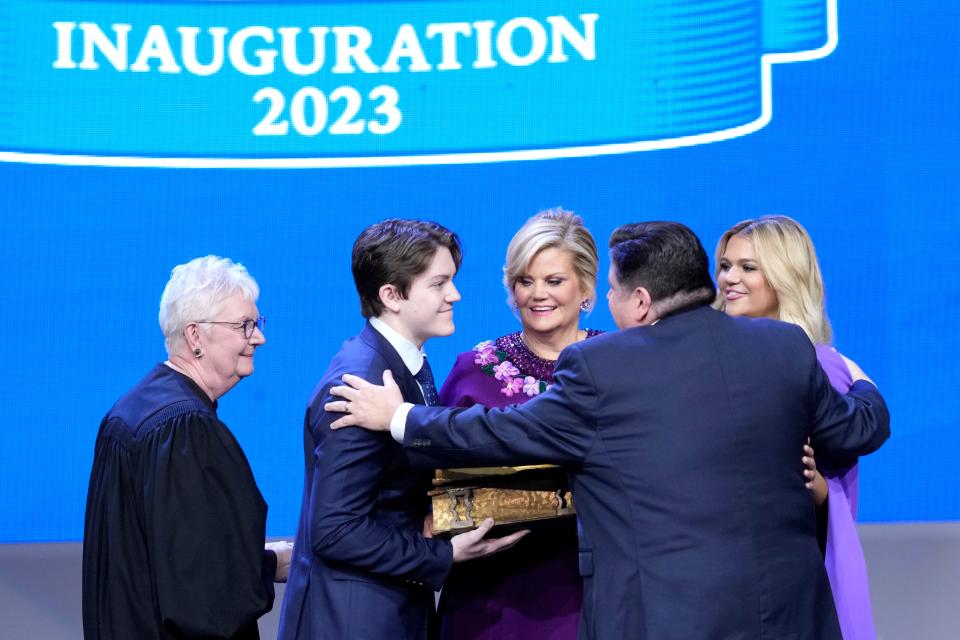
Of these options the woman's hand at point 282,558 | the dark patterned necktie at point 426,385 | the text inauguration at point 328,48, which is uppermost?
the text inauguration at point 328,48

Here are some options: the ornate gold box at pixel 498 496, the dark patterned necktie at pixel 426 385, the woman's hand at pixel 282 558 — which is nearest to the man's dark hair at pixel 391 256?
the dark patterned necktie at pixel 426 385

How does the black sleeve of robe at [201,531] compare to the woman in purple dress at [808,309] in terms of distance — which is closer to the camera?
the black sleeve of robe at [201,531]

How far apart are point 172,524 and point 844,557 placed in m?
1.37

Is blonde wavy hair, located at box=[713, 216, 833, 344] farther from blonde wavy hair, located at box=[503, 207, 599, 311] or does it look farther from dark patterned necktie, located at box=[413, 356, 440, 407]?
dark patterned necktie, located at box=[413, 356, 440, 407]

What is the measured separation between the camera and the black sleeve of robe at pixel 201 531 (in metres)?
1.99

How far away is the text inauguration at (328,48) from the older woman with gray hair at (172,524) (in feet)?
5.88

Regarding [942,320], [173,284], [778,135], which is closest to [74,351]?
[173,284]

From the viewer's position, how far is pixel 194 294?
216 cm

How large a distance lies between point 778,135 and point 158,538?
2.59 metres

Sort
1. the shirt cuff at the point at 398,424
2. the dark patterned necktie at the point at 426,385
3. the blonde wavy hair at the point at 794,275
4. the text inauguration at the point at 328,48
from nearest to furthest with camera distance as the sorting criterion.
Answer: the shirt cuff at the point at 398,424
the dark patterned necktie at the point at 426,385
the blonde wavy hair at the point at 794,275
the text inauguration at the point at 328,48

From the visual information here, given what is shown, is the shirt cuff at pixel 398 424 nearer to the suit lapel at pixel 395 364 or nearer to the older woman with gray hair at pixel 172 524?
the suit lapel at pixel 395 364

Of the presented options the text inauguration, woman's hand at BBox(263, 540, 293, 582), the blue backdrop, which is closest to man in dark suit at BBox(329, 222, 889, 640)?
woman's hand at BBox(263, 540, 293, 582)

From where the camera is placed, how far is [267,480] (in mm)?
3793

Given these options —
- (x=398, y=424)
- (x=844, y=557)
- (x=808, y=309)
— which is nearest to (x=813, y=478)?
(x=844, y=557)
